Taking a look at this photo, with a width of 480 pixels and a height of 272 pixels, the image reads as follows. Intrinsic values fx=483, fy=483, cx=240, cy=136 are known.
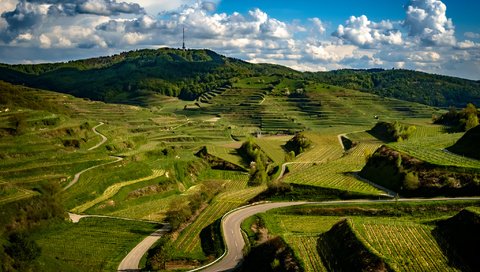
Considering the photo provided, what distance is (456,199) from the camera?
198 ft

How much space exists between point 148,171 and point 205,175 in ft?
68.7

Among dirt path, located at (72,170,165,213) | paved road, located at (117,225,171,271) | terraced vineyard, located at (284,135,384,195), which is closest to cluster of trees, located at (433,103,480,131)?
terraced vineyard, located at (284,135,384,195)

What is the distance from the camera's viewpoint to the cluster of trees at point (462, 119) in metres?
129

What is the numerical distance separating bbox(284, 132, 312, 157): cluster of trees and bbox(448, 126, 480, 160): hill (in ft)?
173

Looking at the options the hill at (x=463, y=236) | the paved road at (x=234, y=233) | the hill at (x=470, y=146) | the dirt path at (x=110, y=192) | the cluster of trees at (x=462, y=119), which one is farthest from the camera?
the cluster of trees at (x=462, y=119)

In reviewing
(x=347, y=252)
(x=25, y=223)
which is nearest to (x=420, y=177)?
(x=347, y=252)

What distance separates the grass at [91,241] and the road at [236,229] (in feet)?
43.7

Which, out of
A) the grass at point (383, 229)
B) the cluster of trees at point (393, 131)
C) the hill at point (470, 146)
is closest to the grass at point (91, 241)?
the grass at point (383, 229)

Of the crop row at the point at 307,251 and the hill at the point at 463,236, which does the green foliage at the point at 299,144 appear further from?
the hill at the point at 463,236

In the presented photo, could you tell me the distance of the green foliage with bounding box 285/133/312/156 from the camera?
5231 inches

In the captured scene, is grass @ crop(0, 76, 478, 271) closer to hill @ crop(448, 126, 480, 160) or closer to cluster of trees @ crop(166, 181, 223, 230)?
cluster of trees @ crop(166, 181, 223, 230)

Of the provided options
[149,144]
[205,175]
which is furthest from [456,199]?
[149,144]

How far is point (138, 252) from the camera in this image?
62.0 m

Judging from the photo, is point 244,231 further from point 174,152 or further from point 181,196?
point 174,152
